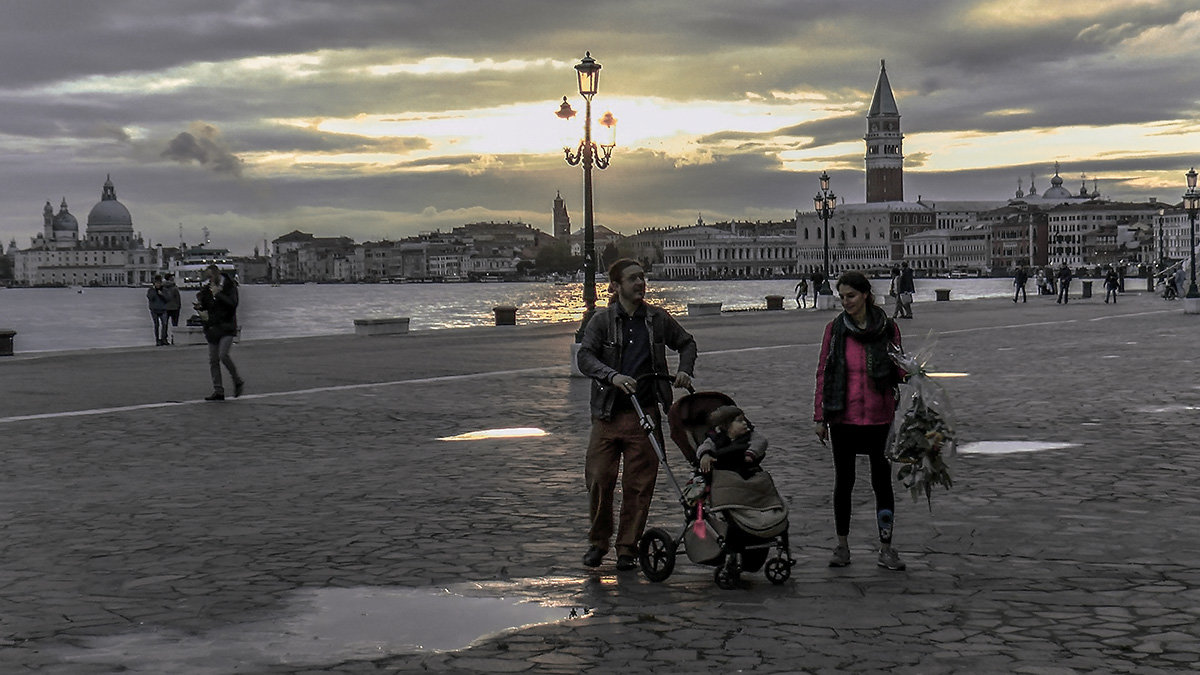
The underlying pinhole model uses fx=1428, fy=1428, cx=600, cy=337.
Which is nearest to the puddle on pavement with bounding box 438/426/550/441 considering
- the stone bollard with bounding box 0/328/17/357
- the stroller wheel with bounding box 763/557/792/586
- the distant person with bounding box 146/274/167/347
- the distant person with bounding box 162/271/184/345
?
the stroller wheel with bounding box 763/557/792/586

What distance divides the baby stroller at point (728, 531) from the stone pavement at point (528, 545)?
12 cm

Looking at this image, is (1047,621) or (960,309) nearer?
(1047,621)

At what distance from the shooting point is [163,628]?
639 centimetres

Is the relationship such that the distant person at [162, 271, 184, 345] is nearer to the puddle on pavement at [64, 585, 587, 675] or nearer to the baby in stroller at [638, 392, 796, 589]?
the puddle on pavement at [64, 585, 587, 675]

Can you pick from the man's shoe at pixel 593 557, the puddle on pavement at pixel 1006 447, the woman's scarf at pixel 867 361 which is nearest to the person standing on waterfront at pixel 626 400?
the man's shoe at pixel 593 557

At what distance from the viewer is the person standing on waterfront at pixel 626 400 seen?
7.52 metres

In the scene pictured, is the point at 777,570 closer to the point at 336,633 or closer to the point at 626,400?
A: the point at 626,400

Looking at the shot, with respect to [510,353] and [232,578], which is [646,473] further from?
[510,353]

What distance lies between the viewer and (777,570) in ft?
23.4

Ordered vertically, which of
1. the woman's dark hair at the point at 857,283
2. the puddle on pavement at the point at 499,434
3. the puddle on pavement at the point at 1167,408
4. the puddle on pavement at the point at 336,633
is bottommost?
the puddle on pavement at the point at 1167,408

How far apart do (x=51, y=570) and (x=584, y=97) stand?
54.4 feet

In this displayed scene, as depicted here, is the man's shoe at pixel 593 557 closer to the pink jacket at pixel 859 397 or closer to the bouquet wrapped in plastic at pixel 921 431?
the pink jacket at pixel 859 397

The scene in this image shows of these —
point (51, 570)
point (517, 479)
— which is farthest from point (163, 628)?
point (517, 479)

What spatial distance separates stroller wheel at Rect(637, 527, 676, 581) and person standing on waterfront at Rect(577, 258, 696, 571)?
15 centimetres
